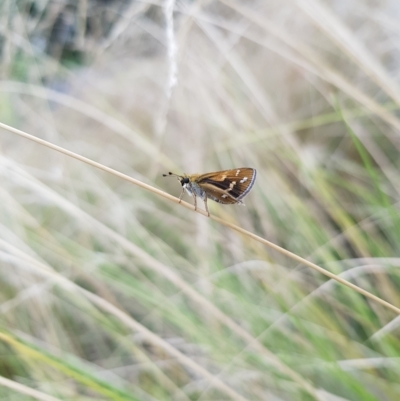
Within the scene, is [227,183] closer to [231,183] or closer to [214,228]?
[231,183]

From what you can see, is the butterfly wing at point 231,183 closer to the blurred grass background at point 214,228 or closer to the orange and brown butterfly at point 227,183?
the orange and brown butterfly at point 227,183

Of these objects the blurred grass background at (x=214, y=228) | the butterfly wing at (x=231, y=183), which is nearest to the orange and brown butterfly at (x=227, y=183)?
the butterfly wing at (x=231, y=183)

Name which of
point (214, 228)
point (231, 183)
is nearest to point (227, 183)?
point (231, 183)

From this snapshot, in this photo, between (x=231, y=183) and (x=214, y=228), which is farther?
(x=214, y=228)

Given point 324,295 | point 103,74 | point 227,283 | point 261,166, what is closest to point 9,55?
point 103,74

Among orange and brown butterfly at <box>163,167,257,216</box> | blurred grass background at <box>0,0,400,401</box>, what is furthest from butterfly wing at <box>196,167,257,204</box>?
blurred grass background at <box>0,0,400,401</box>

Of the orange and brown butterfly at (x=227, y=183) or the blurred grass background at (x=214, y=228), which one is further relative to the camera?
the blurred grass background at (x=214, y=228)
